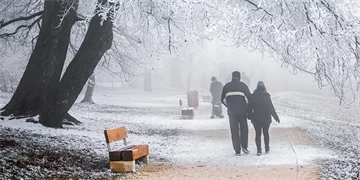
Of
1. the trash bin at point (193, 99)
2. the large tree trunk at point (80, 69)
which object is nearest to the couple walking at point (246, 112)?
the large tree trunk at point (80, 69)

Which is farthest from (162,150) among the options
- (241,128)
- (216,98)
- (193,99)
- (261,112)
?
(193,99)

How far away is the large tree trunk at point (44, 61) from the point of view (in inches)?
483

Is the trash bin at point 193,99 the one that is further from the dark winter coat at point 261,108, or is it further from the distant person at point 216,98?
the dark winter coat at point 261,108

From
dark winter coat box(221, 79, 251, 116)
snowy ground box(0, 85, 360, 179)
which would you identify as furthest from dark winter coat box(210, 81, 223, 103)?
dark winter coat box(221, 79, 251, 116)

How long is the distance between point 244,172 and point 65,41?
6852 millimetres

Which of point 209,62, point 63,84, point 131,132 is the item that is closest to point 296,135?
point 131,132

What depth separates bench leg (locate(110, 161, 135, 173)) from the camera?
8109 mm

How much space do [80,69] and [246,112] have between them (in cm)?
465

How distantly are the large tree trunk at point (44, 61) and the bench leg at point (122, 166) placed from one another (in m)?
5.15

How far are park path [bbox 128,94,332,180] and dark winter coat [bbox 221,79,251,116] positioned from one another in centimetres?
105

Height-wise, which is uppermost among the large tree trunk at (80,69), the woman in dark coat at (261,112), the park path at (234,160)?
the large tree trunk at (80,69)

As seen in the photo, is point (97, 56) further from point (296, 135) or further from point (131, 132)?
point (296, 135)

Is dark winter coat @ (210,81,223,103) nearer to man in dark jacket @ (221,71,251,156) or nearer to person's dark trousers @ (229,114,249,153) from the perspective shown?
man in dark jacket @ (221,71,251,156)

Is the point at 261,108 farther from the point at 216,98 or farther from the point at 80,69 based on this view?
the point at 216,98
